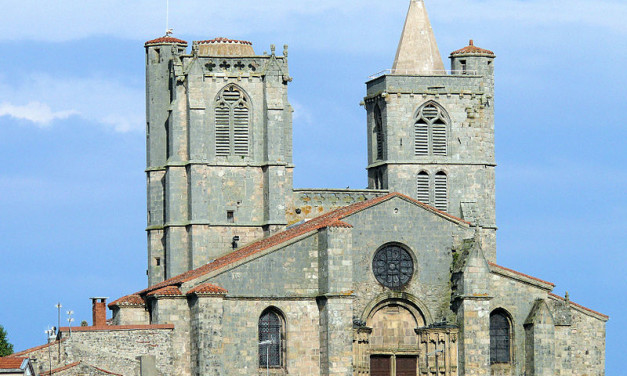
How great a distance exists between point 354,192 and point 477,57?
9269 mm

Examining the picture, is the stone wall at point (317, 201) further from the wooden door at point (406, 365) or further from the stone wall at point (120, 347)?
the stone wall at point (120, 347)

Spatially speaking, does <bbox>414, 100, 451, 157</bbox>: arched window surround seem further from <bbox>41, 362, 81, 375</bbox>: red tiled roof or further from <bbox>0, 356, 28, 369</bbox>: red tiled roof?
<bbox>0, 356, 28, 369</bbox>: red tiled roof

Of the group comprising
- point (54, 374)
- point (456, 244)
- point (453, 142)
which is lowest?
point (54, 374)

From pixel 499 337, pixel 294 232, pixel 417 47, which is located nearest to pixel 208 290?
pixel 294 232

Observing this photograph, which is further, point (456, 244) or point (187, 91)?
point (187, 91)

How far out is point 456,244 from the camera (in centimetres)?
7406

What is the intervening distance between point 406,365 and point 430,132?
14528 millimetres

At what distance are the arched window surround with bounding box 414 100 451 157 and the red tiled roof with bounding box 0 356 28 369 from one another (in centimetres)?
2464

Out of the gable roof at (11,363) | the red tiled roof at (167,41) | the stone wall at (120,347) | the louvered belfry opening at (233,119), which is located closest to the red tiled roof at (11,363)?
the gable roof at (11,363)

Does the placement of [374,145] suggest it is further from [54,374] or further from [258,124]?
[54,374]

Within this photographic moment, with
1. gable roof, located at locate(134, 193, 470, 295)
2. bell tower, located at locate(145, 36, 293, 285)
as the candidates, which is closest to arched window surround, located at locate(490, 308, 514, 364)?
gable roof, located at locate(134, 193, 470, 295)

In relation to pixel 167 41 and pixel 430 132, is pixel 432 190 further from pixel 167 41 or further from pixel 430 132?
pixel 167 41

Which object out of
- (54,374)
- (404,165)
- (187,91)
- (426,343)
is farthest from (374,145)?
(54,374)

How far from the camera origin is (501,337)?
74.9 m
